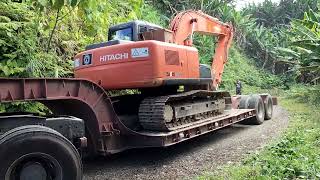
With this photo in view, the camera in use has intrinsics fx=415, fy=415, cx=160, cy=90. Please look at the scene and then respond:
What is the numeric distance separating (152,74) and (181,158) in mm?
1562

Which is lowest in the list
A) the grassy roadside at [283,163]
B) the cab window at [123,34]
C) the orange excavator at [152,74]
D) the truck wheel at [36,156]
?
the grassy roadside at [283,163]

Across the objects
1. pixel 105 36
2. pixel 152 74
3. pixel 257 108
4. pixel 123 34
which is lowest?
pixel 257 108

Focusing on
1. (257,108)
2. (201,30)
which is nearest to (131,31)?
(201,30)

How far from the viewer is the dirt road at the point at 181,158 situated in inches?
245

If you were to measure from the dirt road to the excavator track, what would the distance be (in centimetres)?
55

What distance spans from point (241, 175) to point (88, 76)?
3317 mm

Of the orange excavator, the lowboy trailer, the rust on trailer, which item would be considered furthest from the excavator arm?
the rust on trailer

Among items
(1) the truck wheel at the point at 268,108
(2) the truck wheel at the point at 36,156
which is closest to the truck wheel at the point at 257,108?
(1) the truck wheel at the point at 268,108

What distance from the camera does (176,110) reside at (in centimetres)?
721

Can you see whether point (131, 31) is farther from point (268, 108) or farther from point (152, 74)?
point (268, 108)

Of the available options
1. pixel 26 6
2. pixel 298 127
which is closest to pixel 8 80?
pixel 26 6

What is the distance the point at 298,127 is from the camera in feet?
30.7

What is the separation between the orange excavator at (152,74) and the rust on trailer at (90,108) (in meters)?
0.31

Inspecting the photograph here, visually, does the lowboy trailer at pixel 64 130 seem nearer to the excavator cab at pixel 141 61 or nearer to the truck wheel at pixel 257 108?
the excavator cab at pixel 141 61
